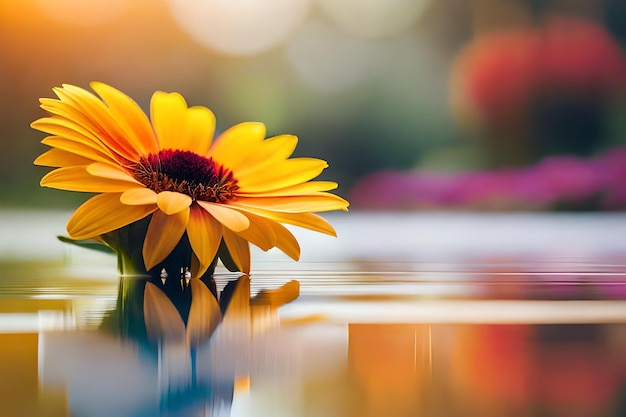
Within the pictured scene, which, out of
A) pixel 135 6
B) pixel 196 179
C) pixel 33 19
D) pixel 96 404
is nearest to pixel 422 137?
pixel 135 6

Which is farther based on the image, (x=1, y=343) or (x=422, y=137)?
(x=422, y=137)

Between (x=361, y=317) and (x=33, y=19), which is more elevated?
(x=33, y=19)

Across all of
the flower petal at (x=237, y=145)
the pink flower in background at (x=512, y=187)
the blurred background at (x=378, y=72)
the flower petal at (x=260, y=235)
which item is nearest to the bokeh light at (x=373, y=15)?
the blurred background at (x=378, y=72)

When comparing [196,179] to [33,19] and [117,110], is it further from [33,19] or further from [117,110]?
[33,19]

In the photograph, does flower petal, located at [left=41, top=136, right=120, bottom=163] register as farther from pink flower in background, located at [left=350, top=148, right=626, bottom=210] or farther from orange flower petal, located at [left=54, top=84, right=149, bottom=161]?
pink flower in background, located at [left=350, top=148, right=626, bottom=210]

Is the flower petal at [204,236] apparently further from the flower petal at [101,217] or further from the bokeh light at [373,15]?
the bokeh light at [373,15]

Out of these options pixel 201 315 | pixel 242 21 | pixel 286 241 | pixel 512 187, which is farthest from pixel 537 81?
pixel 201 315
